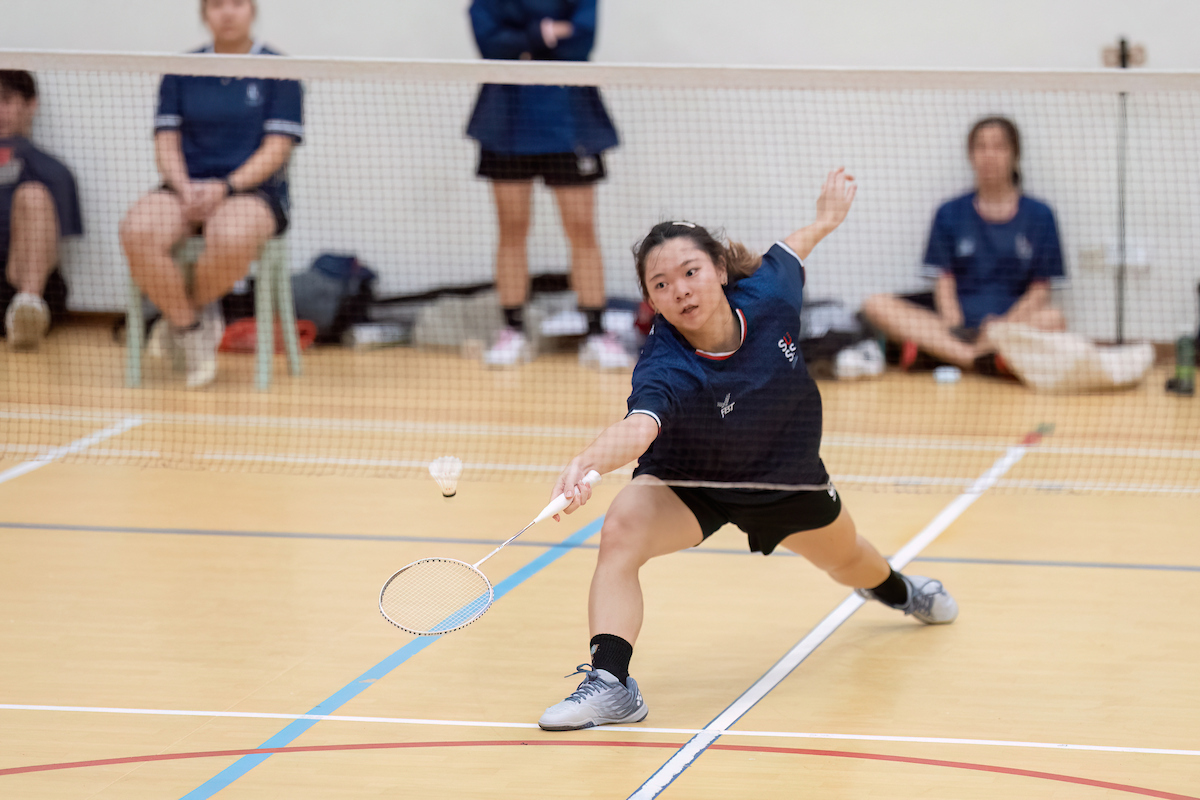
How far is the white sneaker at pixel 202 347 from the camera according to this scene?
769 centimetres

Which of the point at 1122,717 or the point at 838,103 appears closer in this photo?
the point at 1122,717

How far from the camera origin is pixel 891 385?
794cm

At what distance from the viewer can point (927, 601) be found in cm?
417

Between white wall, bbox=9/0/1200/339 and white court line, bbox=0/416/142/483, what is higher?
white wall, bbox=9/0/1200/339

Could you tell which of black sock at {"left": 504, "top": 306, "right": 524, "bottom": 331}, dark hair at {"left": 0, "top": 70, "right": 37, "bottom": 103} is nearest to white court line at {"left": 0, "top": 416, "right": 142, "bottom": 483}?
black sock at {"left": 504, "top": 306, "right": 524, "bottom": 331}

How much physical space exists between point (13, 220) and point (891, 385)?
5.64 meters

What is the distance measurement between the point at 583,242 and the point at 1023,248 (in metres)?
2.68

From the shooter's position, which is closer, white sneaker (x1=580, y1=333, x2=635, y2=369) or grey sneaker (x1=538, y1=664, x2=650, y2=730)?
grey sneaker (x1=538, y1=664, x2=650, y2=730)

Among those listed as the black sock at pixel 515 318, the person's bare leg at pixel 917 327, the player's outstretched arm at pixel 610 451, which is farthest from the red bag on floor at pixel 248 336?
the player's outstretched arm at pixel 610 451

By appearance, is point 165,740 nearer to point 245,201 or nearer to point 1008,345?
point 245,201

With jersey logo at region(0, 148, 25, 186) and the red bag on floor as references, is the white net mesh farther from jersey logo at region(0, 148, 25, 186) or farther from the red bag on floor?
jersey logo at region(0, 148, 25, 186)

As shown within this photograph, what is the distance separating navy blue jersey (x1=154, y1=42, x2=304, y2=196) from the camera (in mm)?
7531

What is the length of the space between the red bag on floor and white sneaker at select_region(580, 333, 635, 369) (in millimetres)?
1791

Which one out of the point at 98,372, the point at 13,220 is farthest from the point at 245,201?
the point at 13,220
